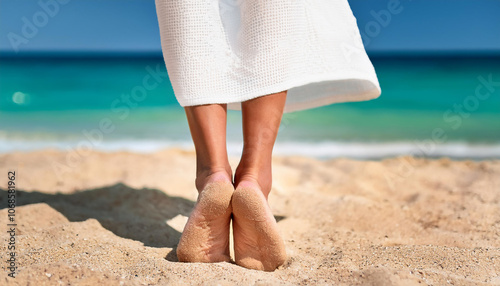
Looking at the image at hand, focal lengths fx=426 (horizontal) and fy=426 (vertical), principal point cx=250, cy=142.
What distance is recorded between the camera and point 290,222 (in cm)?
176

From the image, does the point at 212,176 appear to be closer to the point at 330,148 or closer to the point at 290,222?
the point at 290,222

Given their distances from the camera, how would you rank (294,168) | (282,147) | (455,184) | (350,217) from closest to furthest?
(350,217)
(455,184)
(294,168)
(282,147)

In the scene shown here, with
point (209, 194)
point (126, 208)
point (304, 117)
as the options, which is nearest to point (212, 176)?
point (209, 194)

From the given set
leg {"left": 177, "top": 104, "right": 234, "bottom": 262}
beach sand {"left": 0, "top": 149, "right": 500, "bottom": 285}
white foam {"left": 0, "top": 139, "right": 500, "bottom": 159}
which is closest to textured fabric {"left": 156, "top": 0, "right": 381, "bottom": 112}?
leg {"left": 177, "top": 104, "right": 234, "bottom": 262}

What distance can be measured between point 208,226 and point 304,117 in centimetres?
550

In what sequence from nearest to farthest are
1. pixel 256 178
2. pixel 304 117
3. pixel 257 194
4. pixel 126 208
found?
pixel 257 194
pixel 256 178
pixel 126 208
pixel 304 117

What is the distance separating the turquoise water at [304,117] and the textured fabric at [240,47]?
319cm

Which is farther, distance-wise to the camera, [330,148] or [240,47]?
[330,148]

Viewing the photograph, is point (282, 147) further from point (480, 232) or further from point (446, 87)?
point (446, 87)

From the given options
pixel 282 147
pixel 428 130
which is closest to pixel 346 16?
pixel 282 147

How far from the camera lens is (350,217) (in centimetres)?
177

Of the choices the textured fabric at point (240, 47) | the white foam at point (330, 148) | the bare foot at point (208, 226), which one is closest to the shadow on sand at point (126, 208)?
the bare foot at point (208, 226)

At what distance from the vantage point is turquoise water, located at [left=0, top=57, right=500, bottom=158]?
478 centimetres

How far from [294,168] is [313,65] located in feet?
5.16
